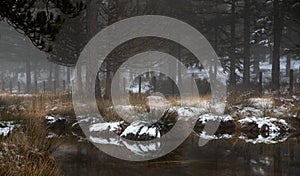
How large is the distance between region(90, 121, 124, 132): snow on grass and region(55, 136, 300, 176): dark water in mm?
1068

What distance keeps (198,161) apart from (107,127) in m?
3.93

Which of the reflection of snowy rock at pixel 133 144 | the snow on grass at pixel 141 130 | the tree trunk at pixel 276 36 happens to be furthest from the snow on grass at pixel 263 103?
the tree trunk at pixel 276 36

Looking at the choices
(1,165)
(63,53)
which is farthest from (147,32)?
(1,165)

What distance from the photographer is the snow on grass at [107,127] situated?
12236 mm

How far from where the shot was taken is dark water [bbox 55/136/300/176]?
8.33 m

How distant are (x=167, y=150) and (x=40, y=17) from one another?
203 inches

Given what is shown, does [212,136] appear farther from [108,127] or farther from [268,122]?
[108,127]

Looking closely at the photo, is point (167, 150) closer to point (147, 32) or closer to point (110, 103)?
point (110, 103)

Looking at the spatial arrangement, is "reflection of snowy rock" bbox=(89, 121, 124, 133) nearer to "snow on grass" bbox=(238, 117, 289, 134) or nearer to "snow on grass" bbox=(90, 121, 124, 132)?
"snow on grass" bbox=(90, 121, 124, 132)

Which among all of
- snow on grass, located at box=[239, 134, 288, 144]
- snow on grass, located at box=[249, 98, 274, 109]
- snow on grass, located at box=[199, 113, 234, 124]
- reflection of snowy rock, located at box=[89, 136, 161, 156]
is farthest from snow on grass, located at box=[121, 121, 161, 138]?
snow on grass, located at box=[249, 98, 274, 109]

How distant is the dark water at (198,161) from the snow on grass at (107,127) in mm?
1068

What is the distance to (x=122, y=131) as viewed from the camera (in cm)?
1222

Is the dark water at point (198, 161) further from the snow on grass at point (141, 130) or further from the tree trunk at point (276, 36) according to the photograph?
the tree trunk at point (276, 36)

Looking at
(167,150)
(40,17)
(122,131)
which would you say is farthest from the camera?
(122,131)
